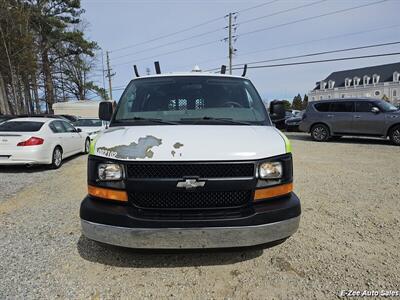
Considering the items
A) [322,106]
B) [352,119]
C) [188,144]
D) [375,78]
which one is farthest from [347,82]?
[188,144]

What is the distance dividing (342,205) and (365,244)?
1.34m

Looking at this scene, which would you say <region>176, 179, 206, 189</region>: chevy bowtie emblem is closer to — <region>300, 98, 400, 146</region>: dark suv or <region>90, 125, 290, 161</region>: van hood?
<region>90, 125, 290, 161</region>: van hood

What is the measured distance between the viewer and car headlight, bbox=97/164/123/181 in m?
2.44

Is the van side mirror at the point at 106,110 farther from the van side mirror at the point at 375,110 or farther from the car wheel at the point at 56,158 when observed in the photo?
the van side mirror at the point at 375,110

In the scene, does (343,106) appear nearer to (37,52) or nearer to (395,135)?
(395,135)

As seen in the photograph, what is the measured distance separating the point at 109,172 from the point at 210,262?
4.32 ft

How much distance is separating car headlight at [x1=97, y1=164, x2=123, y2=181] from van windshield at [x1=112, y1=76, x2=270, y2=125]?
0.74 m

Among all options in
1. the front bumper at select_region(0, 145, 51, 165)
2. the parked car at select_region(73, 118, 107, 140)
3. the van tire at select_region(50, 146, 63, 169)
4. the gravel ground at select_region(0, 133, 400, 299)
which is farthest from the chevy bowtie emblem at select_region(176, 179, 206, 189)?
the parked car at select_region(73, 118, 107, 140)

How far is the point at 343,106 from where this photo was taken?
12352 millimetres

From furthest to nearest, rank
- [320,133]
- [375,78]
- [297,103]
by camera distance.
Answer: [297,103] < [375,78] < [320,133]

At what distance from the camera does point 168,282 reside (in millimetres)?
2572

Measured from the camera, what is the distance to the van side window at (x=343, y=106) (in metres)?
12.1

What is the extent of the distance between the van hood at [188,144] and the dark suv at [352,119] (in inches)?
416

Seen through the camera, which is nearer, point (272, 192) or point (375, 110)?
point (272, 192)
